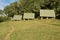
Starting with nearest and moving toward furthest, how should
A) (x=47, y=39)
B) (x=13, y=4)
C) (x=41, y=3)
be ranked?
(x=47, y=39) → (x=41, y=3) → (x=13, y=4)

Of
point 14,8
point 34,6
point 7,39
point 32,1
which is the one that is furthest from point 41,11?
point 7,39

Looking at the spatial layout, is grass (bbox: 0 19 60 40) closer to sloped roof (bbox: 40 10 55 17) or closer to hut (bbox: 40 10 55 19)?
hut (bbox: 40 10 55 19)

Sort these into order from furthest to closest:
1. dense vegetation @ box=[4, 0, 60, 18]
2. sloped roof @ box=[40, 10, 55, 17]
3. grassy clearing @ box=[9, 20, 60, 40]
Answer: dense vegetation @ box=[4, 0, 60, 18] < sloped roof @ box=[40, 10, 55, 17] < grassy clearing @ box=[9, 20, 60, 40]

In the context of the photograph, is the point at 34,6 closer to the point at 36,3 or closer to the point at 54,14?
the point at 36,3

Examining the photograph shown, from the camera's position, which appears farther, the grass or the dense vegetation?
the dense vegetation

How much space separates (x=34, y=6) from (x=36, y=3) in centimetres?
200

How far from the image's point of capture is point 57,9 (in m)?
79.2

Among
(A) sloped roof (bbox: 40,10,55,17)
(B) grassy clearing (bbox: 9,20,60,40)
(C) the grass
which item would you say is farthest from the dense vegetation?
(B) grassy clearing (bbox: 9,20,60,40)

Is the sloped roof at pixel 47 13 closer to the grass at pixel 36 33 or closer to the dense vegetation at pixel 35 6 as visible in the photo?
the dense vegetation at pixel 35 6

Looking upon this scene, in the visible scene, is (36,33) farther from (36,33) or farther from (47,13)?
(47,13)

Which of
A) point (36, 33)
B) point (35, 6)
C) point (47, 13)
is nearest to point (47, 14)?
point (47, 13)

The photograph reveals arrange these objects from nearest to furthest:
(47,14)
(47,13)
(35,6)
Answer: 1. (47,14)
2. (47,13)
3. (35,6)

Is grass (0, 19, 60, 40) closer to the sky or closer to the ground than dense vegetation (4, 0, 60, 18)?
closer to the ground

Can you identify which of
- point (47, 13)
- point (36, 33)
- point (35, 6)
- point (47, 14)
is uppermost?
point (35, 6)
